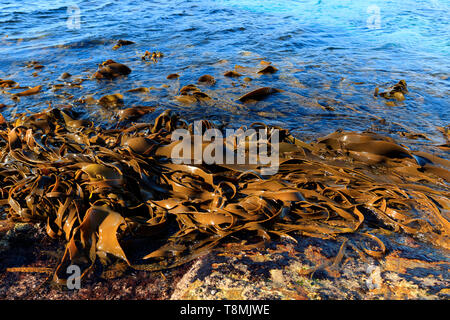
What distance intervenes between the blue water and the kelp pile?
2.60 feet

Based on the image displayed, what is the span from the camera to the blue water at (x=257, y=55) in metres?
3.43

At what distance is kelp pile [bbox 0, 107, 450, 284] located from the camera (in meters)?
1.64

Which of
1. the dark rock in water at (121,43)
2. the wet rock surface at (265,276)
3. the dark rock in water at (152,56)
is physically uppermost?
the dark rock in water at (121,43)

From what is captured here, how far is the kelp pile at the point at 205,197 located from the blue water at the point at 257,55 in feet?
2.60

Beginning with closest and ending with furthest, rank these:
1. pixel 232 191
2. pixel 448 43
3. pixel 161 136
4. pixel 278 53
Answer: pixel 232 191 → pixel 161 136 → pixel 278 53 → pixel 448 43

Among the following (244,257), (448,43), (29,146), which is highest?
(448,43)

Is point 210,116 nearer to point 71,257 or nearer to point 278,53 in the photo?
point 71,257

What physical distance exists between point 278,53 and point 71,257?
5.29m

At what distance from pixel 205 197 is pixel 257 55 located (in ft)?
14.3

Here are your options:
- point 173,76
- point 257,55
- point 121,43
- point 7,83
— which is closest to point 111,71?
point 173,76

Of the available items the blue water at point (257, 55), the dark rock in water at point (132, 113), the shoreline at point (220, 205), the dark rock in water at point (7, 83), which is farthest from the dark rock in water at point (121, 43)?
the shoreline at point (220, 205)

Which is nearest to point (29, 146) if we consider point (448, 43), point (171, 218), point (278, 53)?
Result: point (171, 218)

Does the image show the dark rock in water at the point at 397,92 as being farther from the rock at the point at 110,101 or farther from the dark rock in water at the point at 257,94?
the rock at the point at 110,101

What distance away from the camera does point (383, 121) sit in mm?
3104
